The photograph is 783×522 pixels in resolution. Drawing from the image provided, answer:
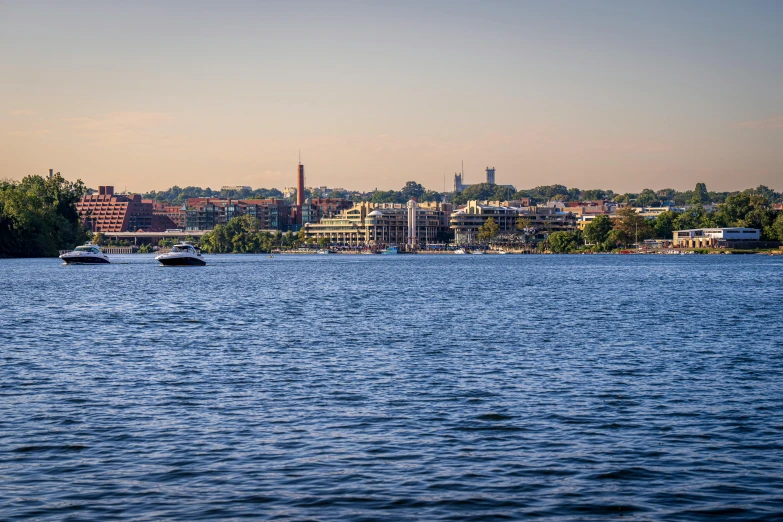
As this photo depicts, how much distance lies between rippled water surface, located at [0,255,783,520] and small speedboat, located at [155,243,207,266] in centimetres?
10803

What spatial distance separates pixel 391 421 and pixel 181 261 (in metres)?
137

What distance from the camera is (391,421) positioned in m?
22.4

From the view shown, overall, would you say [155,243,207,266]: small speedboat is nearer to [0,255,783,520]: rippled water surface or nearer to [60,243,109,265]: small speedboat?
[60,243,109,265]: small speedboat

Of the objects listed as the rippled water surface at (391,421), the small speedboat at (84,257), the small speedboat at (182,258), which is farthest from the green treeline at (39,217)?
the rippled water surface at (391,421)

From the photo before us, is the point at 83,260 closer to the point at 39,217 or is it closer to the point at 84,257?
the point at 84,257

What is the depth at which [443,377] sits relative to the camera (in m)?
29.2

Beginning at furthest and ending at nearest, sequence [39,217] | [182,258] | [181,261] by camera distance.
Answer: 1. [39,217]
2. [181,261]
3. [182,258]

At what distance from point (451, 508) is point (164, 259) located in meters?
142

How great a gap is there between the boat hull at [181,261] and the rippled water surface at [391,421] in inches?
4250

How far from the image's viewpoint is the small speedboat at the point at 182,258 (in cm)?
15362

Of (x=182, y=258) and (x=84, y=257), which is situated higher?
(x=84, y=257)

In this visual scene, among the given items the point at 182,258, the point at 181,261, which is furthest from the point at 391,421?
the point at 181,261

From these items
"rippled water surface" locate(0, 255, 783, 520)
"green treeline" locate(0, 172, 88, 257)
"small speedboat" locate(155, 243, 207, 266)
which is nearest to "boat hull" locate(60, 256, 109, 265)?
"small speedboat" locate(155, 243, 207, 266)

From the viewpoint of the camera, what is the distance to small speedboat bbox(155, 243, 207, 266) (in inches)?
6048
